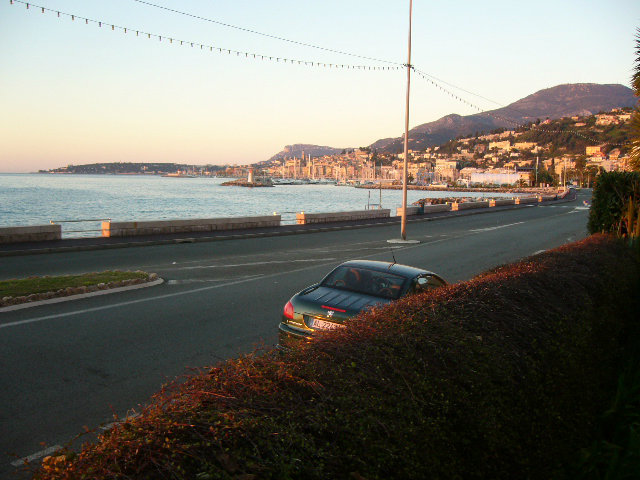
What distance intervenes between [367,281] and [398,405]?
15.4 ft

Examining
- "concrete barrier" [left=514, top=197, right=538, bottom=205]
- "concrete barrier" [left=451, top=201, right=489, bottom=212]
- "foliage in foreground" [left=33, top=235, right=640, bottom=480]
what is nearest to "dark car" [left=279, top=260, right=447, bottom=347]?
"foliage in foreground" [left=33, top=235, right=640, bottom=480]

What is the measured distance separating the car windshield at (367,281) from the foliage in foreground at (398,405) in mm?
2135

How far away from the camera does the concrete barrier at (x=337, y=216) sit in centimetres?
3203

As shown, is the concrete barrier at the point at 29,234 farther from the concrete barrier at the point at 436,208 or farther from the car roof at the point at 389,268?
the concrete barrier at the point at 436,208

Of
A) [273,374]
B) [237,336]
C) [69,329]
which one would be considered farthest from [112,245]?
[273,374]

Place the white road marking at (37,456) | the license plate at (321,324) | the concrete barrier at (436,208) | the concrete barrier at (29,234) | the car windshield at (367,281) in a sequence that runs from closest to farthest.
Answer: the white road marking at (37,456) < the license plate at (321,324) < the car windshield at (367,281) < the concrete barrier at (29,234) < the concrete barrier at (436,208)

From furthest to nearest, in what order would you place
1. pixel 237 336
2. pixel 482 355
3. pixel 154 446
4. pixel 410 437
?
pixel 237 336 < pixel 482 355 < pixel 410 437 < pixel 154 446

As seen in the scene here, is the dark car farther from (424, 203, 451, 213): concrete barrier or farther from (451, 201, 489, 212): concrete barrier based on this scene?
(451, 201, 489, 212): concrete barrier

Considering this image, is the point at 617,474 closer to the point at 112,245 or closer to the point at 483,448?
the point at 483,448

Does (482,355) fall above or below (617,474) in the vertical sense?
above

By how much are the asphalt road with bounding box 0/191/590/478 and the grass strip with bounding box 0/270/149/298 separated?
74cm

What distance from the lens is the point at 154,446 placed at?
7.61 ft

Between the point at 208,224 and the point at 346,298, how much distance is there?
1958cm

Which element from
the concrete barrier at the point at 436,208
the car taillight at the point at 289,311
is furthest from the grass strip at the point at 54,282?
the concrete barrier at the point at 436,208
